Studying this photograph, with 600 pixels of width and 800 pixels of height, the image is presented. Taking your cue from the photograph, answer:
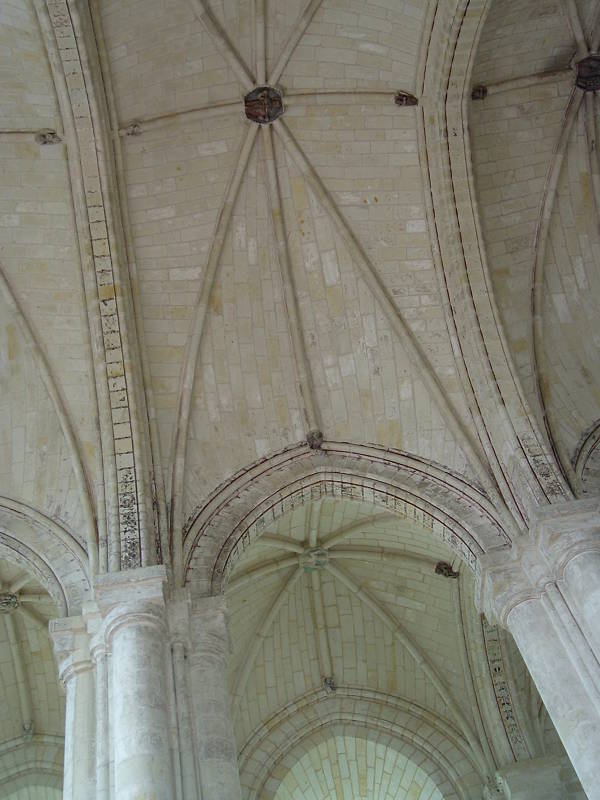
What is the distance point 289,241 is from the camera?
12.4 meters

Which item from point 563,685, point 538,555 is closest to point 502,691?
point 538,555

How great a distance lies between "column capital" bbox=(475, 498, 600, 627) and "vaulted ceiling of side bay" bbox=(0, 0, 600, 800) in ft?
3.77

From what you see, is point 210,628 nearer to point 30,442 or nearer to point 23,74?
point 30,442

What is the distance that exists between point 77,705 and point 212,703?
3.99 ft

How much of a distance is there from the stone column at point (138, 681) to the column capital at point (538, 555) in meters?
3.21

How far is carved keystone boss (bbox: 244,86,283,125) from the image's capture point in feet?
39.3

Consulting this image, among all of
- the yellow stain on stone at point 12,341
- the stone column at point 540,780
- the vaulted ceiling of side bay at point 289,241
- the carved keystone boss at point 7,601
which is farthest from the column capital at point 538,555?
the carved keystone boss at point 7,601

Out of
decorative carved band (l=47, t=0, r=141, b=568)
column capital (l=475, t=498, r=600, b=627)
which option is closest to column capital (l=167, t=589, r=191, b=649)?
decorative carved band (l=47, t=0, r=141, b=568)

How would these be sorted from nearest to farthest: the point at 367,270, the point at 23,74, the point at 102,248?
the point at 23,74 → the point at 102,248 → the point at 367,270

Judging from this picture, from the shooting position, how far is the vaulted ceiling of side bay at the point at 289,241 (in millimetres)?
11438

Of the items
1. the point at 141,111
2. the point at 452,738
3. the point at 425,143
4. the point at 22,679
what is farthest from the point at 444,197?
the point at 22,679

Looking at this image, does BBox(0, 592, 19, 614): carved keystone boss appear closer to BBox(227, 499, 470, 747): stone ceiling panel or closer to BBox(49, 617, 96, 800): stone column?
BBox(227, 499, 470, 747): stone ceiling panel

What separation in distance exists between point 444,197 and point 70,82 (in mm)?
4521

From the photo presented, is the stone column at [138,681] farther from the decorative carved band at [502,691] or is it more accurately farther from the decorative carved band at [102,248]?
the decorative carved band at [502,691]
